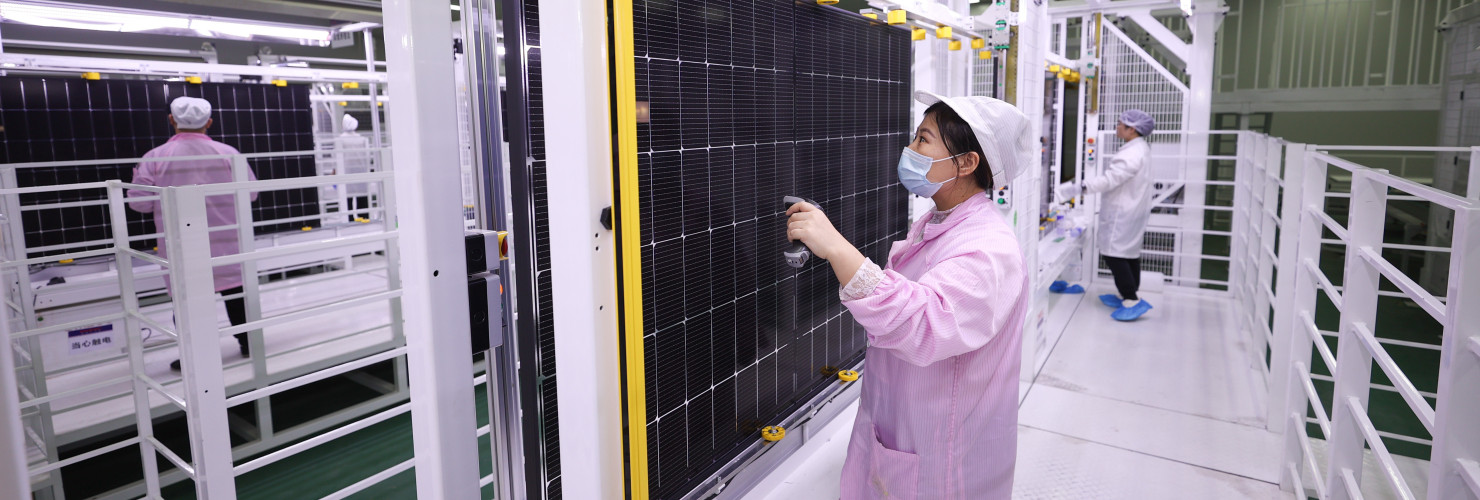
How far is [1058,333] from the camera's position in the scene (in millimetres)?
6367

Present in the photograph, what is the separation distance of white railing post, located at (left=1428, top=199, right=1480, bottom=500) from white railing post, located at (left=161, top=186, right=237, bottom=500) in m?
3.43

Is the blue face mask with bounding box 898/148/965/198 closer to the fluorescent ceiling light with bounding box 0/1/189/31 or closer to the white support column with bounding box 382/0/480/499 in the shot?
the white support column with bounding box 382/0/480/499

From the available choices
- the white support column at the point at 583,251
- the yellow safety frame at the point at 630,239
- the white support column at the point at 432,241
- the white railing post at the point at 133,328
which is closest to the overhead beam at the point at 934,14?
the yellow safety frame at the point at 630,239

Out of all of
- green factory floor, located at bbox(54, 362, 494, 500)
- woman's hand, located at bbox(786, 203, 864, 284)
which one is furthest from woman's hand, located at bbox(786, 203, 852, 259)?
green factory floor, located at bbox(54, 362, 494, 500)

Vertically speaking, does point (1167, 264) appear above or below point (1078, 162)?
below

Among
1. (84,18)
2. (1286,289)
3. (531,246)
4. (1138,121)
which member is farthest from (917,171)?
(84,18)

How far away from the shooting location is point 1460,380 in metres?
1.67

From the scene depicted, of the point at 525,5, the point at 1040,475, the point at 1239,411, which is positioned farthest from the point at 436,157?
the point at 1239,411

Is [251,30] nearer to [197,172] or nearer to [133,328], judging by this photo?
[197,172]

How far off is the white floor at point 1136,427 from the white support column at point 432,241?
1.34 m

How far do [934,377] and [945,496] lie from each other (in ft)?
1.07

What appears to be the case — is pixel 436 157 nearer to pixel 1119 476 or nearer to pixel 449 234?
pixel 449 234

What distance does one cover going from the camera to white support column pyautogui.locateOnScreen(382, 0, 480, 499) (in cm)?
151

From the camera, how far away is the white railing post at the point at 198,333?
2.72 m
